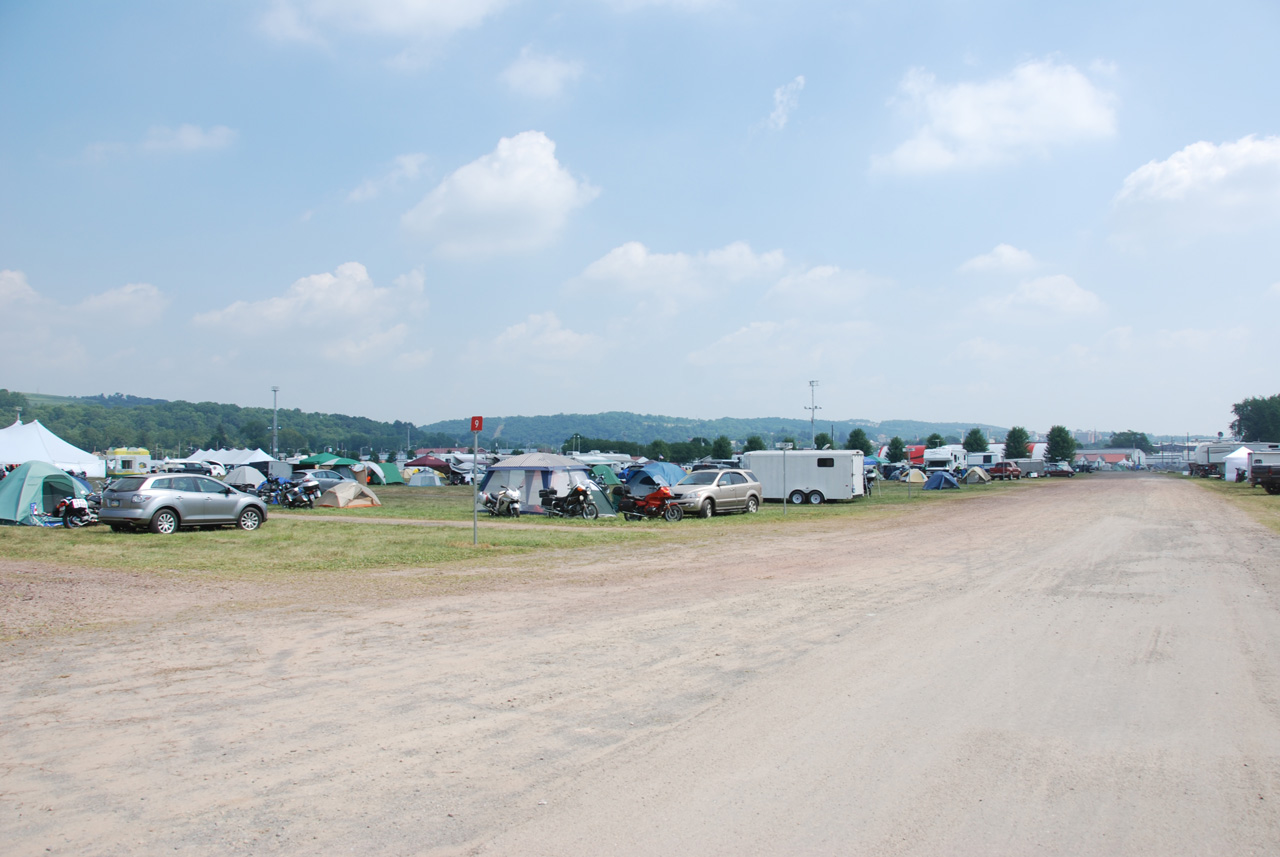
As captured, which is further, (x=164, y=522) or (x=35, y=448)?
(x=35, y=448)

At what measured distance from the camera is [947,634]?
8.42m

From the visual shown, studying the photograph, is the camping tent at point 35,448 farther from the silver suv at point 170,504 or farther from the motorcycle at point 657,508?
the motorcycle at point 657,508

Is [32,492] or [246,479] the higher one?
[32,492]

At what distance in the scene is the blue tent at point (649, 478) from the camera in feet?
98.1

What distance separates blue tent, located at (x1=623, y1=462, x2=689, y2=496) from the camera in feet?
98.1

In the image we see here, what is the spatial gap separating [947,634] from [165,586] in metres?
10.9

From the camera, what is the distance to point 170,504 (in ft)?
64.0

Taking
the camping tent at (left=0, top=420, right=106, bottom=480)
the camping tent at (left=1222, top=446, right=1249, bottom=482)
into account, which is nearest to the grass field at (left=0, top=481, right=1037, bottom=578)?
the camping tent at (left=0, top=420, right=106, bottom=480)

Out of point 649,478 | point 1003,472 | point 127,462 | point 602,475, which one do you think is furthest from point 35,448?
point 1003,472

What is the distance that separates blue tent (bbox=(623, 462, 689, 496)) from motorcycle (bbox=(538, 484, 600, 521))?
3.49m

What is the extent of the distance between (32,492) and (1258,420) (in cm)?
15905

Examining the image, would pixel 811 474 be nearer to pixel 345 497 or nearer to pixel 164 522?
pixel 345 497

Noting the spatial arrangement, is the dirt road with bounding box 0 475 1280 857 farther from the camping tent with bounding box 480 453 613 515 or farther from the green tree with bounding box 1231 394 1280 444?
the green tree with bounding box 1231 394 1280 444

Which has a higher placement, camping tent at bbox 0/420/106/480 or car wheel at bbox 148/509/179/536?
camping tent at bbox 0/420/106/480
